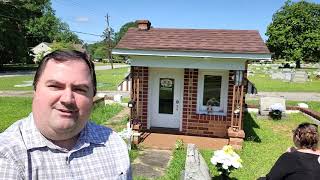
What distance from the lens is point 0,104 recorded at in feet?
65.4

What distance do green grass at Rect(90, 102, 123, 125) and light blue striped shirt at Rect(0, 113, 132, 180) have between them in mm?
13350

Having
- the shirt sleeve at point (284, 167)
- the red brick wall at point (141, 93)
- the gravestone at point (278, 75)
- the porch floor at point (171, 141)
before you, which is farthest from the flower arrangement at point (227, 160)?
the gravestone at point (278, 75)

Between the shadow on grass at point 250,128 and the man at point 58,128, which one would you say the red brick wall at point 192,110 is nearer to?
the shadow on grass at point 250,128

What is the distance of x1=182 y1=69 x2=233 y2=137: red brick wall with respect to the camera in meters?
13.0

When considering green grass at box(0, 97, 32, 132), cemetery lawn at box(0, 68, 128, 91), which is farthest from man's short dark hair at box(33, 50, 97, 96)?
cemetery lawn at box(0, 68, 128, 91)

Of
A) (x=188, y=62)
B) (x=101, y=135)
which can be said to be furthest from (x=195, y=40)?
(x=101, y=135)

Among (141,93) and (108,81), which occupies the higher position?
(141,93)

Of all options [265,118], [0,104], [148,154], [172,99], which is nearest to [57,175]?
[148,154]

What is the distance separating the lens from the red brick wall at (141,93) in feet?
41.8

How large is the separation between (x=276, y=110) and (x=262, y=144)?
16.8 ft

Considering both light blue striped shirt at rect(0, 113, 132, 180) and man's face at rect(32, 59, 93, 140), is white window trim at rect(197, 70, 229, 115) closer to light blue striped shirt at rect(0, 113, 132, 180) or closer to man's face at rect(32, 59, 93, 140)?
light blue striped shirt at rect(0, 113, 132, 180)

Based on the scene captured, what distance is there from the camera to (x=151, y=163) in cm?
945

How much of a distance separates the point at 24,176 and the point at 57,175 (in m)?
0.15

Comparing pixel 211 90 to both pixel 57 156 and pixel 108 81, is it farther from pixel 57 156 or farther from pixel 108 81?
pixel 108 81
